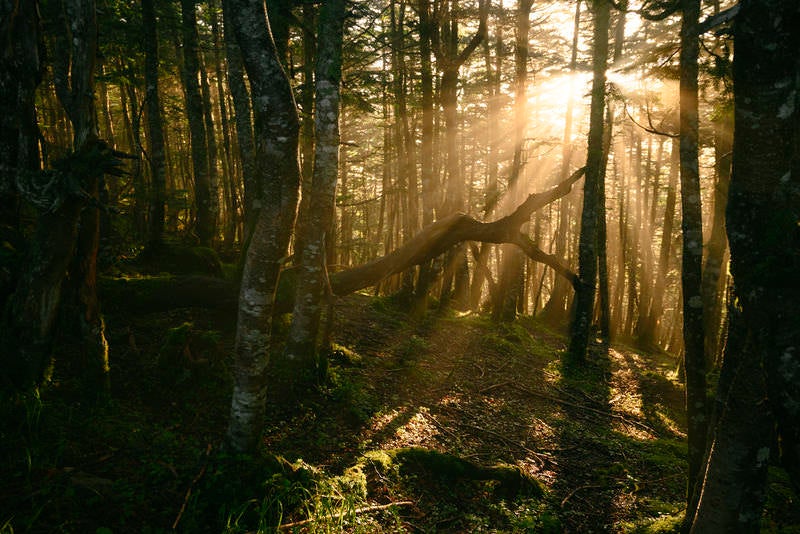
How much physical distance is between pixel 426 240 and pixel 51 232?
608 centimetres

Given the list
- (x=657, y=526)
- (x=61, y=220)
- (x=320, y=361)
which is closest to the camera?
(x=61, y=220)

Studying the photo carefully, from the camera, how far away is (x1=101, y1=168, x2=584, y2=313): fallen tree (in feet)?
24.8

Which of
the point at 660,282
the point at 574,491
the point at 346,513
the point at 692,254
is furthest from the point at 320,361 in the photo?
the point at 660,282

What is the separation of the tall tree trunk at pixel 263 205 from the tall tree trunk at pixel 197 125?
29.6 feet

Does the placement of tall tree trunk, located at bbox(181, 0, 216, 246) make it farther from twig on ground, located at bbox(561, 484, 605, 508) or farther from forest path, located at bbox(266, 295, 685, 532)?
twig on ground, located at bbox(561, 484, 605, 508)

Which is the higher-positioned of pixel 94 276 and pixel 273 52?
pixel 273 52

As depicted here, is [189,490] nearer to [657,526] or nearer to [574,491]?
[574,491]

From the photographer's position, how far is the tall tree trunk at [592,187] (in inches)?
456

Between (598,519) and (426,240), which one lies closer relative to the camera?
(598,519)

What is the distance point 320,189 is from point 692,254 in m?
5.43

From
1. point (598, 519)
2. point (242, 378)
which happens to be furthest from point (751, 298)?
point (242, 378)

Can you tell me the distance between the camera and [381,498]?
4.82 m

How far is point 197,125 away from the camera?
11930 mm

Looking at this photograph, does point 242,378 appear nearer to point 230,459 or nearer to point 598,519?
point 230,459
